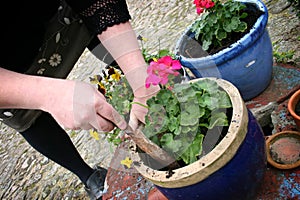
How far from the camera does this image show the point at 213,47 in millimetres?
1982

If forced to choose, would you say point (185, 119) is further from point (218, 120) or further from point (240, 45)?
point (240, 45)

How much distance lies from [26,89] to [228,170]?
66 cm

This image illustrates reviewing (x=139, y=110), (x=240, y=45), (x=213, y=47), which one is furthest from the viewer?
(x=213, y=47)

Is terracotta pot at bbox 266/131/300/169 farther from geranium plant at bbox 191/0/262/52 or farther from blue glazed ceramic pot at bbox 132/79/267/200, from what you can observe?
geranium plant at bbox 191/0/262/52

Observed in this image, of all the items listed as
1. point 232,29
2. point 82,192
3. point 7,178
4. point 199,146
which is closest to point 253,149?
point 199,146

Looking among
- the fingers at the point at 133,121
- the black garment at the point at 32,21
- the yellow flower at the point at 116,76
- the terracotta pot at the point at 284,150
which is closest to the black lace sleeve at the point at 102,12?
the black garment at the point at 32,21

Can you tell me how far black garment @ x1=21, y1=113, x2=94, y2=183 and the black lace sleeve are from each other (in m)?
0.64

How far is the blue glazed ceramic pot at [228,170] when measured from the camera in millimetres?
1089

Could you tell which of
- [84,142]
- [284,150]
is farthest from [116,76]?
[84,142]

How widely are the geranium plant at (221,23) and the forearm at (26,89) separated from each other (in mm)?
1060

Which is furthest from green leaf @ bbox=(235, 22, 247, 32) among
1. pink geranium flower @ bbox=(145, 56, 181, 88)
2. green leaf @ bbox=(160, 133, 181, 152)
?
green leaf @ bbox=(160, 133, 181, 152)

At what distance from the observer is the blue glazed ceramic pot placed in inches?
42.9

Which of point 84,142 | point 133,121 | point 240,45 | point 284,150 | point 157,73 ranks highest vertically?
point 157,73

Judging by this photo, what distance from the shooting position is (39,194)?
→ 2762mm
